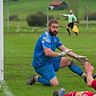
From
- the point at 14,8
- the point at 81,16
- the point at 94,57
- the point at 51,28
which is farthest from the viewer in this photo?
the point at 14,8

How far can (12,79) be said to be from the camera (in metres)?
13.8

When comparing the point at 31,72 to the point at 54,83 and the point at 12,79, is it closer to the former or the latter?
the point at 12,79

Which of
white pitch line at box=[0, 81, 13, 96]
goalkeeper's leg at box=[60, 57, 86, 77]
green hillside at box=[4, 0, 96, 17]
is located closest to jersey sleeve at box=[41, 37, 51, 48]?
goalkeeper's leg at box=[60, 57, 86, 77]

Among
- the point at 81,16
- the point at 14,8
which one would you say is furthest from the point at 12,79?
the point at 14,8

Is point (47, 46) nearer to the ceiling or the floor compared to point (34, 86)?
nearer to the ceiling

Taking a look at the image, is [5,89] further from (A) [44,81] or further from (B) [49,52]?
(B) [49,52]

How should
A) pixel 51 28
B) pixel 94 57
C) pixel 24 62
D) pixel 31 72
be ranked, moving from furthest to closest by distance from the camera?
pixel 94 57 < pixel 24 62 < pixel 31 72 < pixel 51 28

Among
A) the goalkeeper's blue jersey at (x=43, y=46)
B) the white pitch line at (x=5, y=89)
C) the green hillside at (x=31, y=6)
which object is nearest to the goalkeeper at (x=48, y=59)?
the goalkeeper's blue jersey at (x=43, y=46)

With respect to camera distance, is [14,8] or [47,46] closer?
[47,46]

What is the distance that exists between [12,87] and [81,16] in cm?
5640

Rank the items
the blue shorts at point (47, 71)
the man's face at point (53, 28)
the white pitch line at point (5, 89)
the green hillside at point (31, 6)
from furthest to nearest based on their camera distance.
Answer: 1. the green hillside at point (31, 6)
2. the blue shorts at point (47, 71)
3. the man's face at point (53, 28)
4. the white pitch line at point (5, 89)

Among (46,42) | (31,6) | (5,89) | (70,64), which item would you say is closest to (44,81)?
(70,64)

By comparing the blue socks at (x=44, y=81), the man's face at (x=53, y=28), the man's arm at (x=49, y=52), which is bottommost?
the blue socks at (x=44, y=81)

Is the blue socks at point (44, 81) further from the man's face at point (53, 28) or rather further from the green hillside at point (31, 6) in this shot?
the green hillside at point (31, 6)
